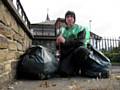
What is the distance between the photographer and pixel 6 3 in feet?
16.5

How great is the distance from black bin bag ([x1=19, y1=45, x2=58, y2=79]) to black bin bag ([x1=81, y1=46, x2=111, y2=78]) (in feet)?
2.69

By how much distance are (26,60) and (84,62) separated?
139 cm

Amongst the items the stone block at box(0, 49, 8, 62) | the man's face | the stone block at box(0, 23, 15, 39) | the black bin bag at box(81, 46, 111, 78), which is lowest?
the black bin bag at box(81, 46, 111, 78)

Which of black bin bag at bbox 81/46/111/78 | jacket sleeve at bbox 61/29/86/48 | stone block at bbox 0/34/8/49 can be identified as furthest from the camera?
jacket sleeve at bbox 61/29/86/48

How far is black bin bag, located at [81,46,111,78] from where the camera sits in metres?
7.38

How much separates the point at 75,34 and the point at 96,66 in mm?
→ 851

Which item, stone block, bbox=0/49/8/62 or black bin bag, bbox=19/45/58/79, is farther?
black bin bag, bbox=19/45/58/79

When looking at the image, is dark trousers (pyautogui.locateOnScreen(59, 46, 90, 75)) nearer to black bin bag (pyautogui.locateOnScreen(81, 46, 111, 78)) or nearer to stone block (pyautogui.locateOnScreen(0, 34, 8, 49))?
black bin bag (pyautogui.locateOnScreen(81, 46, 111, 78))

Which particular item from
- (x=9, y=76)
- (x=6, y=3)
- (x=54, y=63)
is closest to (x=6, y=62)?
(x=9, y=76)

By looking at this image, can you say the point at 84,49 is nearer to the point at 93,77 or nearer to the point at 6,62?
the point at 93,77

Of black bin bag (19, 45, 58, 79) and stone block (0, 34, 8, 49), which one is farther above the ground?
stone block (0, 34, 8, 49)

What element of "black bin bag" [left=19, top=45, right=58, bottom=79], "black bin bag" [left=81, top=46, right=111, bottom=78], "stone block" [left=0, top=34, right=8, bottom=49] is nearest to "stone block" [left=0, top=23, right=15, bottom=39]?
"stone block" [left=0, top=34, right=8, bottom=49]

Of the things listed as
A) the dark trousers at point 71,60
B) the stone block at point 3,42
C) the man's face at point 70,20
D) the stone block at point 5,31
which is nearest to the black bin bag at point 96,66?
the dark trousers at point 71,60

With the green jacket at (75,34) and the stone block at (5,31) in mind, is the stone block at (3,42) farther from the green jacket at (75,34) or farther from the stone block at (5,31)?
the green jacket at (75,34)
